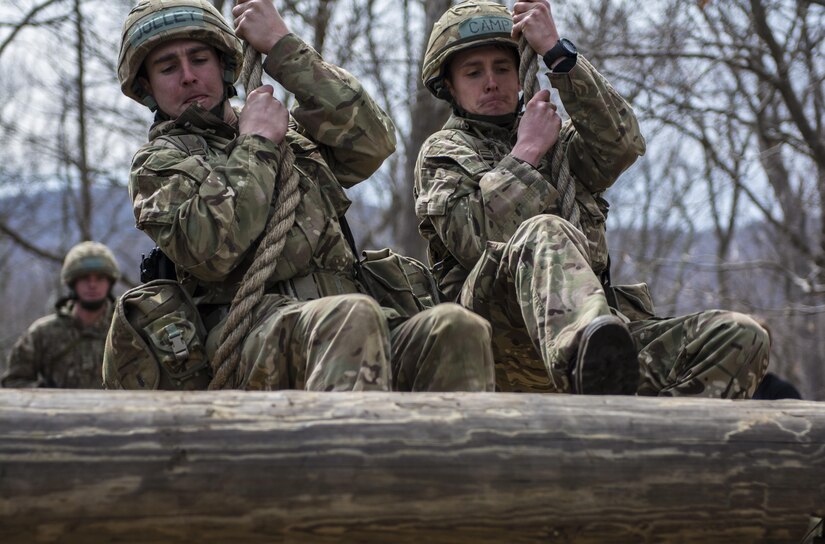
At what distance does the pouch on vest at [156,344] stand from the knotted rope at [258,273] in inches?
4.3

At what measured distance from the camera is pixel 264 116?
477 cm

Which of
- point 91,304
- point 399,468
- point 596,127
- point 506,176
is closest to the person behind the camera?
point 399,468

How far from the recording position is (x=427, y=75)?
5.65 metres

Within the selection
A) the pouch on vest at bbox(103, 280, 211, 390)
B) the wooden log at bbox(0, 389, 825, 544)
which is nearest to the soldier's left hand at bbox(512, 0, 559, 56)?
the pouch on vest at bbox(103, 280, 211, 390)

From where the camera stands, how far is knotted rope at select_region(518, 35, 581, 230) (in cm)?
514

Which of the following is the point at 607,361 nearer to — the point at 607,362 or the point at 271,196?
the point at 607,362

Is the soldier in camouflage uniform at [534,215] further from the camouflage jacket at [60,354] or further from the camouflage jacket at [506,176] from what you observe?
the camouflage jacket at [60,354]

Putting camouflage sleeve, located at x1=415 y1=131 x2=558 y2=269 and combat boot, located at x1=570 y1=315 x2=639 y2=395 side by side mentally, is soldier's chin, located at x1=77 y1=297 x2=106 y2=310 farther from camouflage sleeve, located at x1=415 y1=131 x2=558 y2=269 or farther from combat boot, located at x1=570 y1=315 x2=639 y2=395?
combat boot, located at x1=570 y1=315 x2=639 y2=395

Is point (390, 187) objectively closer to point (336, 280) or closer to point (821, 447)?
point (336, 280)

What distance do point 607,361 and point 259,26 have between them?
7.07 feet

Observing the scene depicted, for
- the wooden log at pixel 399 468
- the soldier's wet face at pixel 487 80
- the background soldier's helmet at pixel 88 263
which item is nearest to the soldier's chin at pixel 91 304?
the background soldier's helmet at pixel 88 263

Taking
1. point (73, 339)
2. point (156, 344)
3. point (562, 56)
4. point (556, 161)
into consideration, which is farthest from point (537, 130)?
point (73, 339)

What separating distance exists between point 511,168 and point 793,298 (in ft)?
52.7

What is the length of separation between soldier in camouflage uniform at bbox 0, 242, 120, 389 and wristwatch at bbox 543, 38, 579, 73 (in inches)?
275
